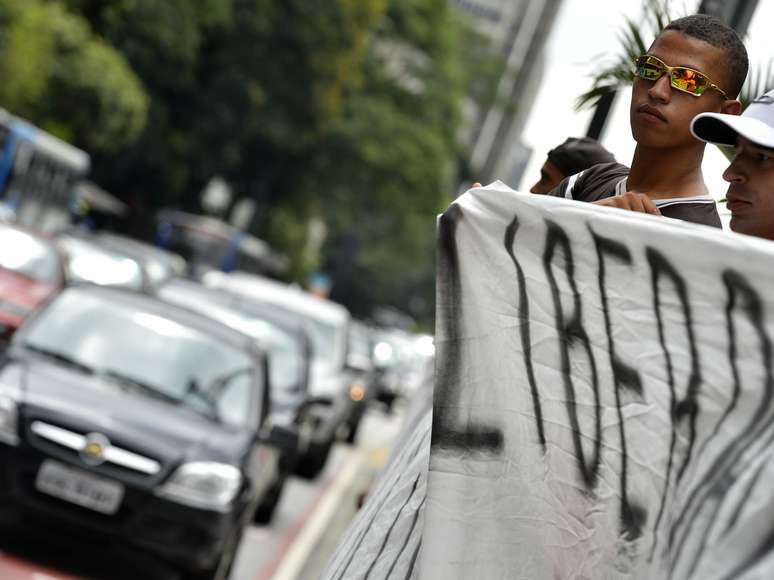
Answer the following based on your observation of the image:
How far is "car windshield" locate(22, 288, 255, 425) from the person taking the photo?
916 centimetres

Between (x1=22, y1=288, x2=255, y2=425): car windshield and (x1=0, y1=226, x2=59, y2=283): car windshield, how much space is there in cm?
577

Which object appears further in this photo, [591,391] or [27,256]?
[27,256]

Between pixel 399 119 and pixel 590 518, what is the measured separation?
5218cm

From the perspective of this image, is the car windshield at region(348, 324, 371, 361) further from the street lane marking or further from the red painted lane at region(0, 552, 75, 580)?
the red painted lane at region(0, 552, 75, 580)

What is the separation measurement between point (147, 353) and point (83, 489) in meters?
1.36

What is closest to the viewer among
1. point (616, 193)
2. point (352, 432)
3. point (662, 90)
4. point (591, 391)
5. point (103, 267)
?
point (591, 391)

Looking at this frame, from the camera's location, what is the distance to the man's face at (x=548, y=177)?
12.7 feet

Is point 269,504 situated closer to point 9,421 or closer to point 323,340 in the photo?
point 9,421

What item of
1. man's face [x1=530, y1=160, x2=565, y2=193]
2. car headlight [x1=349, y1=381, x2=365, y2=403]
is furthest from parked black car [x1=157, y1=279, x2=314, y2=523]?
man's face [x1=530, y1=160, x2=565, y2=193]

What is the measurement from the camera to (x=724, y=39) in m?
2.88

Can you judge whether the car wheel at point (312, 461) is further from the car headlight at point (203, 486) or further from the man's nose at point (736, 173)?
the man's nose at point (736, 173)

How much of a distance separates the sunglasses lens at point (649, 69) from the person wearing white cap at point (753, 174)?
0.26 m

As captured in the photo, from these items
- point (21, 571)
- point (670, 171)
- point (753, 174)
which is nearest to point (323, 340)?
point (21, 571)

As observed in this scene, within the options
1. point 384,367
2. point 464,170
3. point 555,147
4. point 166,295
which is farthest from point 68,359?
point 464,170
